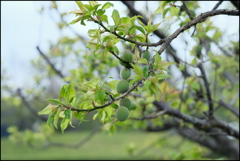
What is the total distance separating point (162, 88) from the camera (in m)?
1.78

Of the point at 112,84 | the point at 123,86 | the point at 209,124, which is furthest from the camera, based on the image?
the point at 209,124

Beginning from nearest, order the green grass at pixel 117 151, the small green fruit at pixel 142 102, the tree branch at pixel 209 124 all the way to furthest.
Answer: the tree branch at pixel 209 124, the small green fruit at pixel 142 102, the green grass at pixel 117 151

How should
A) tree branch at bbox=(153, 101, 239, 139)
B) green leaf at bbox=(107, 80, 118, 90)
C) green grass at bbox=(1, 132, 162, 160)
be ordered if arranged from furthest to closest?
green grass at bbox=(1, 132, 162, 160)
tree branch at bbox=(153, 101, 239, 139)
green leaf at bbox=(107, 80, 118, 90)

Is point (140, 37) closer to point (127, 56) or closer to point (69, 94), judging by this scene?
point (127, 56)

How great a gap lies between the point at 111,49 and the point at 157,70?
14cm

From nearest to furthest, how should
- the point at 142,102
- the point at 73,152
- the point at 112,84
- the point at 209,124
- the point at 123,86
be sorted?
the point at 123,86
the point at 112,84
the point at 209,124
the point at 142,102
the point at 73,152

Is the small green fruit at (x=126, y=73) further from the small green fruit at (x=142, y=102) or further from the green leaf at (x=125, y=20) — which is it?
the small green fruit at (x=142, y=102)

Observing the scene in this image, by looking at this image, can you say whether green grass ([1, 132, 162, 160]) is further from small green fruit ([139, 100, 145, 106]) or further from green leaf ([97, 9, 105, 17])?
green leaf ([97, 9, 105, 17])

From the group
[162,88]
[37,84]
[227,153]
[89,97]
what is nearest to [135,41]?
[89,97]

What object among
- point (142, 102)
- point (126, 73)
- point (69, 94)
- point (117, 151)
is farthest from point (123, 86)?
point (117, 151)

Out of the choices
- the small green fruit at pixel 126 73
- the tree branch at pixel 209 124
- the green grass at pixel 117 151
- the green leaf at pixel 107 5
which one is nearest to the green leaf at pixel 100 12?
the green leaf at pixel 107 5

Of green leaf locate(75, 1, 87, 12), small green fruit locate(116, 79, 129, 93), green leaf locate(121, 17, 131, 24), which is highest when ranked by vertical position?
green leaf locate(75, 1, 87, 12)

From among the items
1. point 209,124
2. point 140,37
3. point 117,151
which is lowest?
point 117,151

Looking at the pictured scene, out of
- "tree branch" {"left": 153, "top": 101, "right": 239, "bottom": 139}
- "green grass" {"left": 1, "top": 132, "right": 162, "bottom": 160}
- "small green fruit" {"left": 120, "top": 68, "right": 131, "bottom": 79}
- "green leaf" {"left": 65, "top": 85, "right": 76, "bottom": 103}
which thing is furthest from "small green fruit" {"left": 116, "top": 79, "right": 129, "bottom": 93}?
"green grass" {"left": 1, "top": 132, "right": 162, "bottom": 160}
